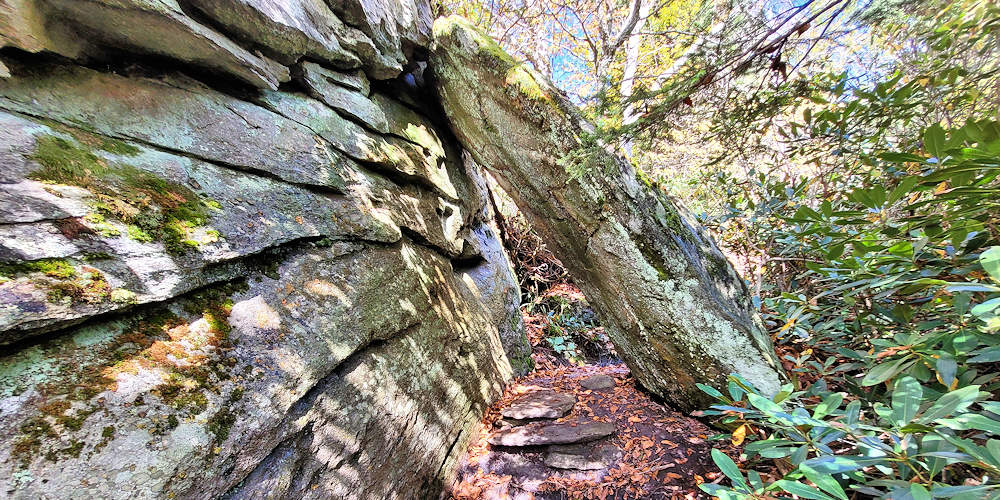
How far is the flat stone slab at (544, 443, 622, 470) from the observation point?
2850 millimetres

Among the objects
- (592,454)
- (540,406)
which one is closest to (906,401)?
(592,454)

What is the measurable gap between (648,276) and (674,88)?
5.90 feet

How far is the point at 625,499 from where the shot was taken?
8.24ft

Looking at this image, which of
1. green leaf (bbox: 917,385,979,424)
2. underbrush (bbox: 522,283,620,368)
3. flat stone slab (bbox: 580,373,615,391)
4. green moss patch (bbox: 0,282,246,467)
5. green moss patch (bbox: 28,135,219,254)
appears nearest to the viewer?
green leaf (bbox: 917,385,979,424)

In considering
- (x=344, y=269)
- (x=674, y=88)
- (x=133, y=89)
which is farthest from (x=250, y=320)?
(x=674, y=88)

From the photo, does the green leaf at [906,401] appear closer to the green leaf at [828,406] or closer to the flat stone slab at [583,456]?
the green leaf at [828,406]

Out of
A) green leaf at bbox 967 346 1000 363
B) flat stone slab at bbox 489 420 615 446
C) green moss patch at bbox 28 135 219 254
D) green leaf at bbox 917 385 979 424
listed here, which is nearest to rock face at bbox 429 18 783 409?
flat stone slab at bbox 489 420 615 446

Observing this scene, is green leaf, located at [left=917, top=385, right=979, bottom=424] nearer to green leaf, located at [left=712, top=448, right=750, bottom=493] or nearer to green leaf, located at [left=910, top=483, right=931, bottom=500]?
green leaf, located at [left=910, top=483, right=931, bottom=500]

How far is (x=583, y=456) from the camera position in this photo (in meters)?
2.94

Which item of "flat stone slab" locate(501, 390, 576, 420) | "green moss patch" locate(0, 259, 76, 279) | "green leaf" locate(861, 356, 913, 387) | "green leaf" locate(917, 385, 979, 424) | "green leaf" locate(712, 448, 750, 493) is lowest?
"flat stone slab" locate(501, 390, 576, 420)

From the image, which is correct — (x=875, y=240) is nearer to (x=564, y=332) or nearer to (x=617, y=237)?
(x=617, y=237)

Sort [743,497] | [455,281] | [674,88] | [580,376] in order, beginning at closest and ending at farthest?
[743,497], [674,88], [455,281], [580,376]

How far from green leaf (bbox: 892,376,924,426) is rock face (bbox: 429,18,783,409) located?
1829 millimetres

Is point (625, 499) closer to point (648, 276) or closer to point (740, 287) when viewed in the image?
point (648, 276)
